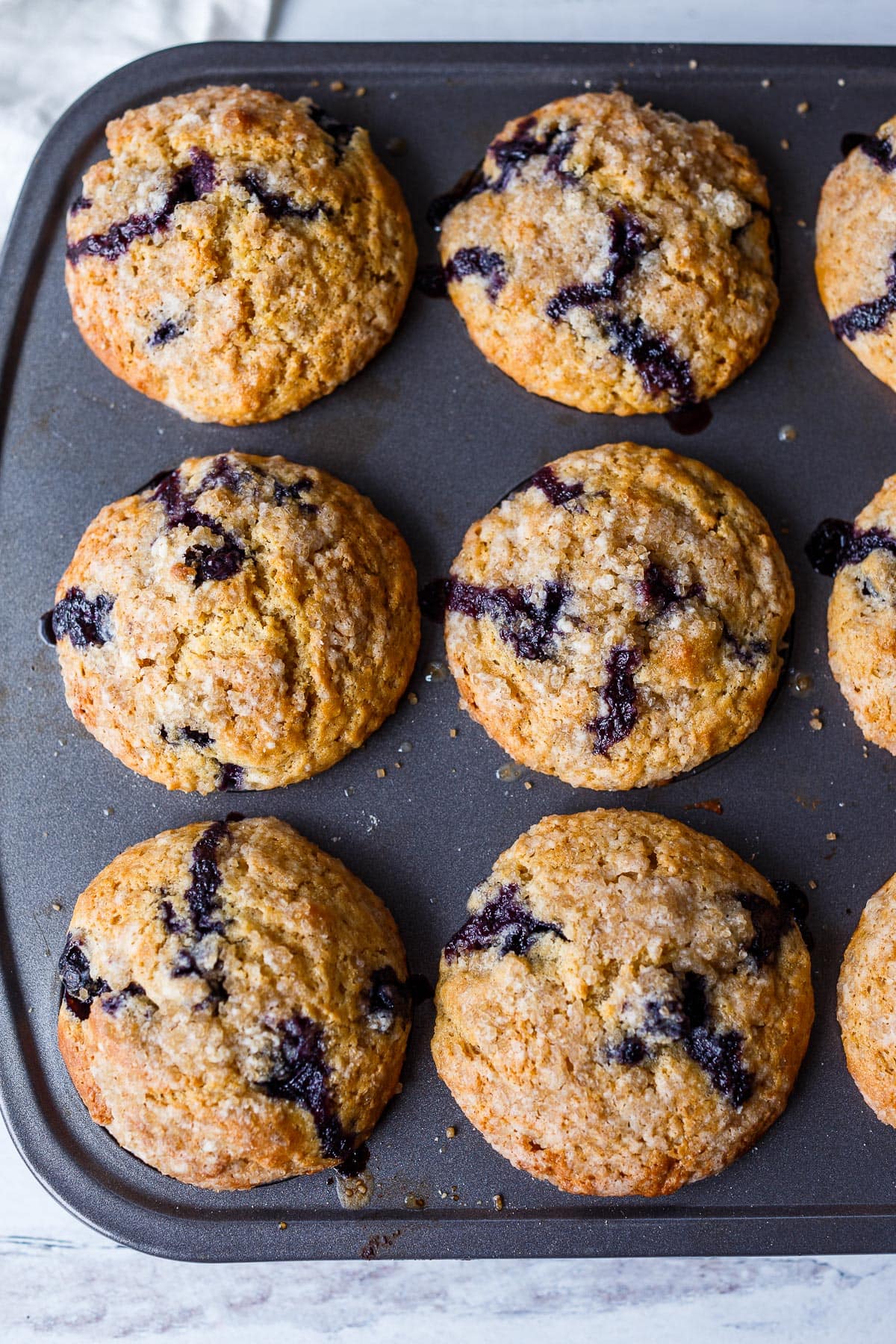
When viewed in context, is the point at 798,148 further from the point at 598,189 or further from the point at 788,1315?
the point at 788,1315

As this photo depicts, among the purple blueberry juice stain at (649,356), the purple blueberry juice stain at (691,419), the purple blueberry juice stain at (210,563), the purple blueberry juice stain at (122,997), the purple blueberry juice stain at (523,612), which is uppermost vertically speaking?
the purple blueberry juice stain at (649,356)

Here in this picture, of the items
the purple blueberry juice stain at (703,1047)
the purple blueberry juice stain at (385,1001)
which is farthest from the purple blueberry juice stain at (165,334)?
the purple blueberry juice stain at (703,1047)

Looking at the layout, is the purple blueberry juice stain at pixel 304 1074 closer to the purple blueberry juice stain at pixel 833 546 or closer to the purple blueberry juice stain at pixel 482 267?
the purple blueberry juice stain at pixel 833 546

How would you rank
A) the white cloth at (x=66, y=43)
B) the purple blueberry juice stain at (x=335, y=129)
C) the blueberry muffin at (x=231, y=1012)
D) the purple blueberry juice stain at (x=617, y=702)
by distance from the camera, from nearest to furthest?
the blueberry muffin at (x=231, y=1012) < the purple blueberry juice stain at (x=617, y=702) < the purple blueberry juice stain at (x=335, y=129) < the white cloth at (x=66, y=43)

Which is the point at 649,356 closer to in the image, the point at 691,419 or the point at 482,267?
the point at 691,419

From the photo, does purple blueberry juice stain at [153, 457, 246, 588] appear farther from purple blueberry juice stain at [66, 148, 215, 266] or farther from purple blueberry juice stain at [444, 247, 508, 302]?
purple blueberry juice stain at [444, 247, 508, 302]

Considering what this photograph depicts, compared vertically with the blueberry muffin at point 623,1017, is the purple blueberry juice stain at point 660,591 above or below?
above

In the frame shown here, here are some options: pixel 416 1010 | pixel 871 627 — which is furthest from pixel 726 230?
pixel 416 1010
